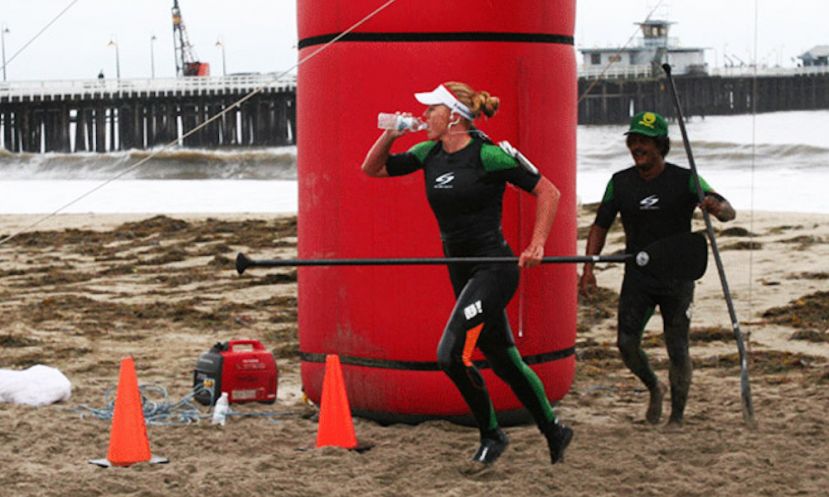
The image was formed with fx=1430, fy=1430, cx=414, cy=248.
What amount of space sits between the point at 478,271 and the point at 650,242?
1.17m

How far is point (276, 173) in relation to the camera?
58.9 m

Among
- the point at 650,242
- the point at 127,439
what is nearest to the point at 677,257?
the point at 650,242

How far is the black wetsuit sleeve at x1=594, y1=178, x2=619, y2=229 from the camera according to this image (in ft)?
23.6

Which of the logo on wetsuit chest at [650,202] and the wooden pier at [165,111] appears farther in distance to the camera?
the wooden pier at [165,111]

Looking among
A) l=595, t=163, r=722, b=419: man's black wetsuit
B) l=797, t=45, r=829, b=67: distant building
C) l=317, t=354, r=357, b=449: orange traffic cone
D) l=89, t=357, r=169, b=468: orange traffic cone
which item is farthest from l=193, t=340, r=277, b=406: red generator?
l=797, t=45, r=829, b=67: distant building

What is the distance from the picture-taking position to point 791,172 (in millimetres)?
44250

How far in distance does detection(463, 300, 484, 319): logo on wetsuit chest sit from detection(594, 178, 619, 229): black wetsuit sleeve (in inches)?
49.3

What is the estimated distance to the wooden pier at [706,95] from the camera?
244 feet

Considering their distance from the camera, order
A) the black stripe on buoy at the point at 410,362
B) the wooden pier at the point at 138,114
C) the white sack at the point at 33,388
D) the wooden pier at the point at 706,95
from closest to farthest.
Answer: the black stripe on buoy at the point at 410,362, the white sack at the point at 33,388, the wooden pier at the point at 138,114, the wooden pier at the point at 706,95

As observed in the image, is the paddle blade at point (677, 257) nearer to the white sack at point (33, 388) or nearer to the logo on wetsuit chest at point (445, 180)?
the logo on wetsuit chest at point (445, 180)

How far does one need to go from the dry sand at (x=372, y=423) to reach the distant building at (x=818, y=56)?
3630 inches

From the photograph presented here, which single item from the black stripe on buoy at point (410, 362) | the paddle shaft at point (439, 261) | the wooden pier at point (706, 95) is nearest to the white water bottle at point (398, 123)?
the paddle shaft at point (439, 261)

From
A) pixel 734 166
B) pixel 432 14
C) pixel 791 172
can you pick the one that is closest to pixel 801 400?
pixel 432 14

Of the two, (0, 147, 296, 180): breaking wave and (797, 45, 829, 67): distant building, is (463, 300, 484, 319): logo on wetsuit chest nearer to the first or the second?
(0, 147, 296, 180): breaking wave
